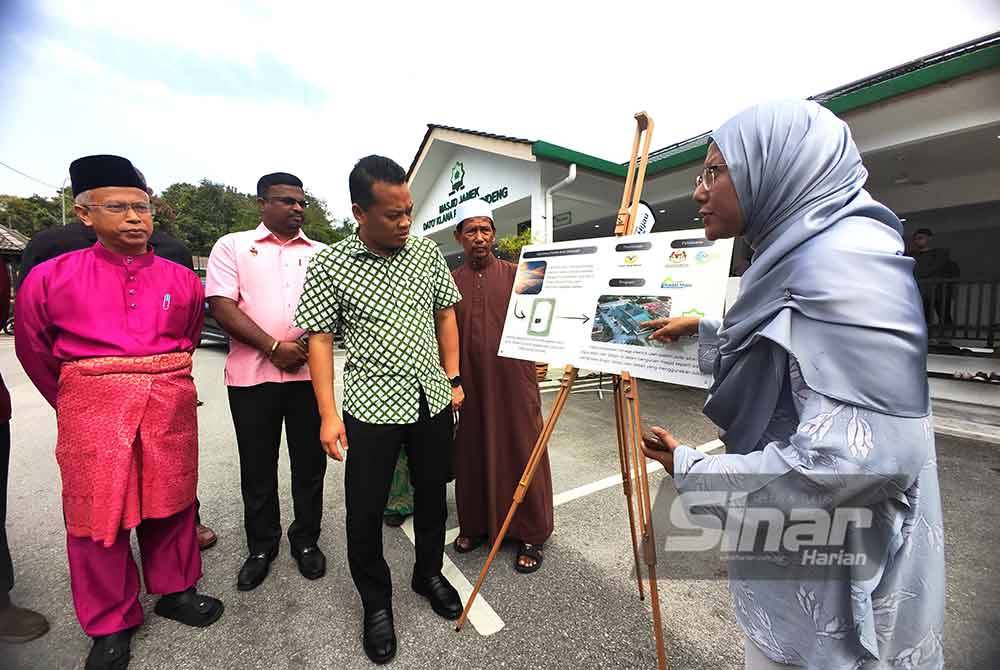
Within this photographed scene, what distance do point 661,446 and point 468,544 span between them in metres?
1.84

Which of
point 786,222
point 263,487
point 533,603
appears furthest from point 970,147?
point 263,487

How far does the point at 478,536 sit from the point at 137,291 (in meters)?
2.12

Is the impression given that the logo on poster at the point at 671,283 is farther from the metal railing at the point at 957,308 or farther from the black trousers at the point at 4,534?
the metal railing at the point at 957,308

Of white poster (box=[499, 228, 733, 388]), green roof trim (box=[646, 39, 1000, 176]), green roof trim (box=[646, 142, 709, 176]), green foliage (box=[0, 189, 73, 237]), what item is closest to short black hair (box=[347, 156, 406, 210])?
white poster (box=[499, 228, 733, 388])

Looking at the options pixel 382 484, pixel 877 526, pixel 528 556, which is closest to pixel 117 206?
pixel 382 484

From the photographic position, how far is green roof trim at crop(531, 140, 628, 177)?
6.69 meters

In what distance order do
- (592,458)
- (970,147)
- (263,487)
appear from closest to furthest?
1. (263,487)
2. (592,458)
3. (970,147)

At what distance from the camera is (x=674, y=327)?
1455 mm

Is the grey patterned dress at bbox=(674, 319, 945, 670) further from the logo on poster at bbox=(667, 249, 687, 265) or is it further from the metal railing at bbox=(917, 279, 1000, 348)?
the metal railing at bbox=(917, 279, 1000, 348)

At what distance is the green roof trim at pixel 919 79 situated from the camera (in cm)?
412

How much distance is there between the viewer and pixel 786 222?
0.98 meters

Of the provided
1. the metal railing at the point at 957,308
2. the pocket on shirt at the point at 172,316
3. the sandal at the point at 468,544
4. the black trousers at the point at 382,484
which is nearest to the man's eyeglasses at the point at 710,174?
the black trousers at the point at 382,484

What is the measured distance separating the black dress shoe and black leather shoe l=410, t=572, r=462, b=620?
116 centimetres

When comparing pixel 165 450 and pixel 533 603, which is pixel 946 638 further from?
pixel 165 450
